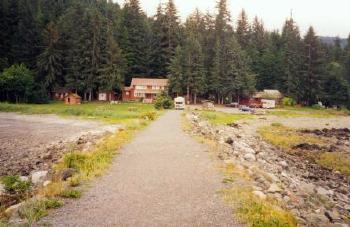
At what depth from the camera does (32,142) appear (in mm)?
30328

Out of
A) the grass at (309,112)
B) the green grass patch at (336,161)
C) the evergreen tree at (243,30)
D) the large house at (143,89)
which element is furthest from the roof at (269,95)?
the green grass patch at (336,161)

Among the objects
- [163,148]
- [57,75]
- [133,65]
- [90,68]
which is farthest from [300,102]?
[163,148]

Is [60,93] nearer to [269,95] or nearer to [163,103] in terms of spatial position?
[163,103]

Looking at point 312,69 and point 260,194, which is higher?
point 312,69

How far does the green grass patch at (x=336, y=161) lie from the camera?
2244 centimetres

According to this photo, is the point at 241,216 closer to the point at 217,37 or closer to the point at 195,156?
the point at 195,156

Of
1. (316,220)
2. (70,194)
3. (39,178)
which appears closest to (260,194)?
(316,220)

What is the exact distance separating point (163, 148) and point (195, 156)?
112 inches

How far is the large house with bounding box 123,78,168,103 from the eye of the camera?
8362cm

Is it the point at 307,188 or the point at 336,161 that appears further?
the point at 336,161

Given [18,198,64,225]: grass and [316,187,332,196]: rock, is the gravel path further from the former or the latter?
[316,187,332,196]: rock

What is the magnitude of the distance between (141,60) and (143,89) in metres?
11.3

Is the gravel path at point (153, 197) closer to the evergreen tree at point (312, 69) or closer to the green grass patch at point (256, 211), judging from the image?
the green grass patch at point (256, 211)

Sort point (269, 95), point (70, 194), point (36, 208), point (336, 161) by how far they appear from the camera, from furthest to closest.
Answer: point (269, 95) → point (336, 161) → point (70, 194) → point (36, 208)
